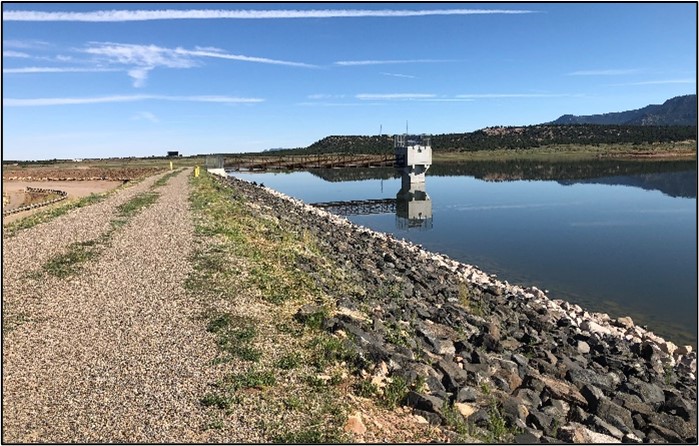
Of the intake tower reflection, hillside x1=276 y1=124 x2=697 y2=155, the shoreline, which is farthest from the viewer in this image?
hillside x1=276 y1=124 x2=697 y2=155

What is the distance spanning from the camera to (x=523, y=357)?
1026cm

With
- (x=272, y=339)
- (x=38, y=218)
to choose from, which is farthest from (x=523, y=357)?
(x=38, y=218)

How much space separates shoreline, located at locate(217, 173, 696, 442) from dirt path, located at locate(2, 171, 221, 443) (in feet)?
8.86

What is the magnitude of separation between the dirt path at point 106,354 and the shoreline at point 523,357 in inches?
106

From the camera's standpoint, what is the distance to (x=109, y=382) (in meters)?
7.00

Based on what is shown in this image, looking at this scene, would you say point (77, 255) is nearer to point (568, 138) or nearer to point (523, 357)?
point (523, 357)

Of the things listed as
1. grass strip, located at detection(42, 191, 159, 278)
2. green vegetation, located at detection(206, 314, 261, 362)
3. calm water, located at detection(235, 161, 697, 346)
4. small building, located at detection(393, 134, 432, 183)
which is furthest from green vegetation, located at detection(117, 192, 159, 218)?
small building, located at detection(393, 134, 432, 183)

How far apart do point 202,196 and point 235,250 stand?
55.4 feet

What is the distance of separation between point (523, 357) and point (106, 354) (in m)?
7.41

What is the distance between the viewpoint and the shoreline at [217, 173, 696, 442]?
7555 millimetres

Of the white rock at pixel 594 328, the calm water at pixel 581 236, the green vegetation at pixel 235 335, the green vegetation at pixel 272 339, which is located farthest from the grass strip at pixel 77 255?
the calm water at pixel 581 236

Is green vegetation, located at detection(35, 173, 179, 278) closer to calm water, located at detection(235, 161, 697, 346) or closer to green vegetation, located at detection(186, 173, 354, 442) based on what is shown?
green vegetation, located at detection(186, 173, 354, 442)

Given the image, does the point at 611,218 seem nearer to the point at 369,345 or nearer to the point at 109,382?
the point at 369,345

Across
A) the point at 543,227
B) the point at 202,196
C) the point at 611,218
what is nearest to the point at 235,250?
the point at 202,196
